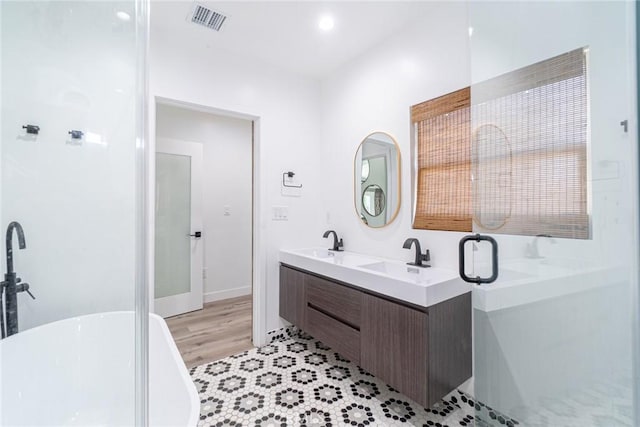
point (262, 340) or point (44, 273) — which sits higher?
point (44, 273)

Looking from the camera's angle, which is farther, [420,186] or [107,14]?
[420,186]

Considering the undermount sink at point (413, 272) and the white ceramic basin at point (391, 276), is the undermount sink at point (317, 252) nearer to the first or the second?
the white ceramic basin at point (391, 276)

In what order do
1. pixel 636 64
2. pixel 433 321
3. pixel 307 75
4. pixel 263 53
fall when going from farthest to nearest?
pixel 307 75, pixel 263 53, pixel 433 321, pixel 636 64

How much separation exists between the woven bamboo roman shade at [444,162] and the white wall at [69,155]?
6.09ft

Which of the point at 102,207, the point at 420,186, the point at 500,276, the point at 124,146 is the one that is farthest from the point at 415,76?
the point at 102,207

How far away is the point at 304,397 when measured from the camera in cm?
175

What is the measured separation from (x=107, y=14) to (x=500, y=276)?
259cm

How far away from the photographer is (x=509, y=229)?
127 cm

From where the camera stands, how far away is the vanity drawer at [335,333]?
5.98 feet

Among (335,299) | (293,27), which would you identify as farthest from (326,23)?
(335,299)

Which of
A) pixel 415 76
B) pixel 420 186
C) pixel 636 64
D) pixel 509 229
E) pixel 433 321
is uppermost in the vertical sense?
pixel 415 76

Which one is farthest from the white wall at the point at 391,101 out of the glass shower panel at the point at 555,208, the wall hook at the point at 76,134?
the wall hook at the point at 76,134

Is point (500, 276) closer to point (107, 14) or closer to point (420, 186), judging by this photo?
point (420, 186)

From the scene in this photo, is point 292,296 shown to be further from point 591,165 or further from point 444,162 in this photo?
point 591,165
